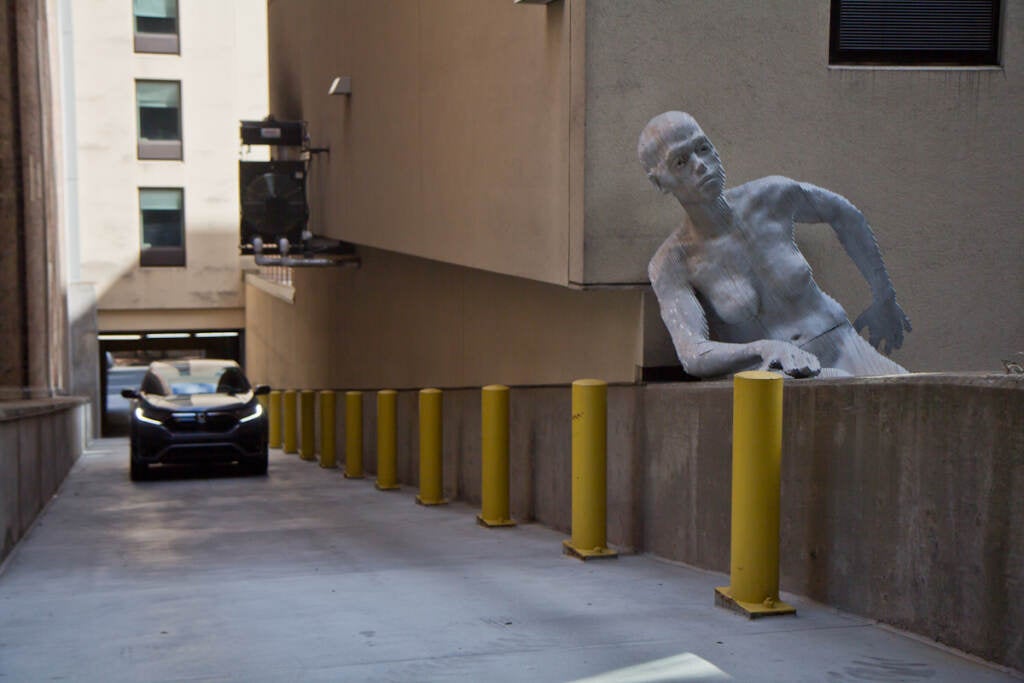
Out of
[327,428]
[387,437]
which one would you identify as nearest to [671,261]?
[387,437]

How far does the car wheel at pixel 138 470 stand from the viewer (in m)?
15.7

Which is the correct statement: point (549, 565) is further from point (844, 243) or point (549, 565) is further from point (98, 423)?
point (98, 423)

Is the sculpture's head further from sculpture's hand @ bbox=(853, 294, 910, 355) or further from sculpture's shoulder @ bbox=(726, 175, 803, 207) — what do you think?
sculpture's hand @ bbox=(853, 294, 910, 355)

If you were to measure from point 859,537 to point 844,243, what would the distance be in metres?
3.16

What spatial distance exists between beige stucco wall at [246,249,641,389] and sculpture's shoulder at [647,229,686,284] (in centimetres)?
67

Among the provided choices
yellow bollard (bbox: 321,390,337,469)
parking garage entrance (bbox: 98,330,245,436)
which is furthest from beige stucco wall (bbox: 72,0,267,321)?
yellow bollard (bbox: 321,390,337,469)

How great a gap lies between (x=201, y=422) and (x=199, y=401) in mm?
549

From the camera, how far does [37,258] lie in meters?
18.9

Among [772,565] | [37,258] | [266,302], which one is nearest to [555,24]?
[772,565]

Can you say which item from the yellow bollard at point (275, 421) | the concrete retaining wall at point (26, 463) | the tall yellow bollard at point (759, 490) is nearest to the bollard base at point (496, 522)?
the concrete retaining wall at point (26, 463)

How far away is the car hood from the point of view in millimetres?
15750

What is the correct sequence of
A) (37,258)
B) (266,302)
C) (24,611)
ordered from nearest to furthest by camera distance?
(24,611), (37,258), (266,302)

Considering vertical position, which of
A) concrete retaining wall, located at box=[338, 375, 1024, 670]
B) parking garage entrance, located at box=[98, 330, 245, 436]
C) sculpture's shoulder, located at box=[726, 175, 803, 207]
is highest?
sculpture's shoulder, located at box=[726, 175, 803, 207]

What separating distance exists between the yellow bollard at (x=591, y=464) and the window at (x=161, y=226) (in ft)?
109
